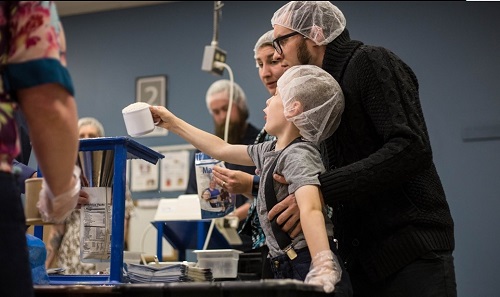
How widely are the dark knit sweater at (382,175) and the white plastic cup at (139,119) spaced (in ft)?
1.97

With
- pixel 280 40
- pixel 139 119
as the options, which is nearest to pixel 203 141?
pixel 139 119

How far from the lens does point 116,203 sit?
1851 millimetres

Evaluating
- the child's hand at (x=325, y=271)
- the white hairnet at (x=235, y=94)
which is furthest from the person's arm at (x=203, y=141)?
the white hairnet at (x=235, y=94)

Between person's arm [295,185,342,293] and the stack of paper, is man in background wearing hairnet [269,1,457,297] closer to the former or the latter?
person's arm [295,185,342,293]

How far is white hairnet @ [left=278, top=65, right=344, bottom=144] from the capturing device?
1963mm

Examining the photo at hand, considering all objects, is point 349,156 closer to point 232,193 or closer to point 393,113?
point 393,113

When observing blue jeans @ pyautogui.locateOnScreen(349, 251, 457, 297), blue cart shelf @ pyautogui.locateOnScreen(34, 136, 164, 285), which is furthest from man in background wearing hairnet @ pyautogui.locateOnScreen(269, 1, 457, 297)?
blue cart shelf @ pyautogui.locateOnScreen(34, 136, 164, 285)

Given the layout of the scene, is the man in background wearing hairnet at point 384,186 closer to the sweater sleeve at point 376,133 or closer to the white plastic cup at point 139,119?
the sweater sleeve at point 376,133

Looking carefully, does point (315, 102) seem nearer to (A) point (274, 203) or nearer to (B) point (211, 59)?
(A) point (274, 203)

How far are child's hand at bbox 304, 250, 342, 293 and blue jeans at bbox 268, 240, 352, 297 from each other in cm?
9

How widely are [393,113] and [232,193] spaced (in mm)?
780

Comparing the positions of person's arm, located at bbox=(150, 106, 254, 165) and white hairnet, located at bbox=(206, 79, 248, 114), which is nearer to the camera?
person's arm, located at bbox=(150, 106, 254, 165)

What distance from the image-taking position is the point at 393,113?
1.84 metres

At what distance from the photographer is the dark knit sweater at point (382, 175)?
1792 mm
